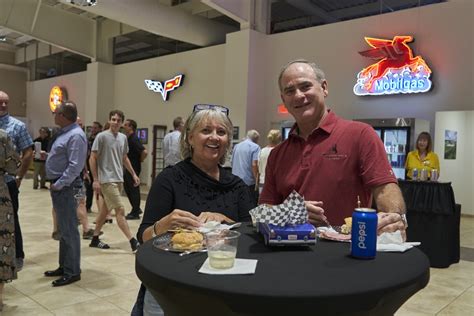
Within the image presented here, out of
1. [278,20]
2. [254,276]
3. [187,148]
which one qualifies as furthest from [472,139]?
[254,276]

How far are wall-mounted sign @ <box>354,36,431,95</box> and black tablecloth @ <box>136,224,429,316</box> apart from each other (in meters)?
6.99

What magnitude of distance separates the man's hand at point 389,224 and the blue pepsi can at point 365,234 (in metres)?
0.22

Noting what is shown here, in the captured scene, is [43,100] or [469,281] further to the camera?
[43,100]

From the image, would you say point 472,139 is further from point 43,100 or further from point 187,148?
point 43,100

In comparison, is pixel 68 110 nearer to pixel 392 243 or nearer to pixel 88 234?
pixel 88 234

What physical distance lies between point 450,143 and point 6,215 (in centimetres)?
711

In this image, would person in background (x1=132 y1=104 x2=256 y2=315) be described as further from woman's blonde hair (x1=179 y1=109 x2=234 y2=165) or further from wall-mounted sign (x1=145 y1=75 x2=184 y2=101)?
wall-mounted sign (x1=145 y1=75 x2=184 y2=101)

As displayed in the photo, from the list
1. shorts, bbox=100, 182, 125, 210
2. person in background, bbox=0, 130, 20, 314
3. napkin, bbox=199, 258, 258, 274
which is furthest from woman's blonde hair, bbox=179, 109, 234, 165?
shorts, bbox=100, 182, 125, 210

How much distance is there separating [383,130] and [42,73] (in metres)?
16.2

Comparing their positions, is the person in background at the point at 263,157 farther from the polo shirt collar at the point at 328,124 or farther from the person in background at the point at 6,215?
the polo shirt collar at the point at 328,124

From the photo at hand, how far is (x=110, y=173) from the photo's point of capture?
4.68 metres

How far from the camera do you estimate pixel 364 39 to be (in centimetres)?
833

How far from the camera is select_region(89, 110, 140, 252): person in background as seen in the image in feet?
15.1

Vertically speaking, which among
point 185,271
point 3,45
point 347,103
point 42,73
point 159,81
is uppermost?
point 3,45
